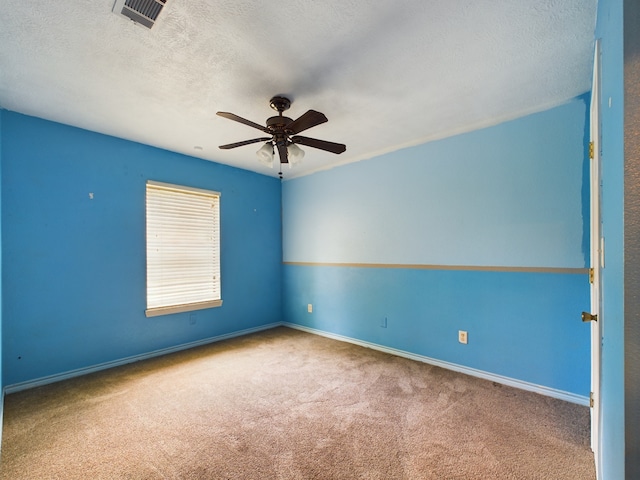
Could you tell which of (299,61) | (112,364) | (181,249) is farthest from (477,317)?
(112,364)

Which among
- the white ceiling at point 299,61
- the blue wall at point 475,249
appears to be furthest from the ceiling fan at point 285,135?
the blue wall at point 475,249

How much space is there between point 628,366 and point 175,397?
9.27 ft

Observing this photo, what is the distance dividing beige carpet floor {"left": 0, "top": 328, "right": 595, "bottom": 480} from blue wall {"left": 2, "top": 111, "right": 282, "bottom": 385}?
0.38 m

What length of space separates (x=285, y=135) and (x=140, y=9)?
1109 millimetres

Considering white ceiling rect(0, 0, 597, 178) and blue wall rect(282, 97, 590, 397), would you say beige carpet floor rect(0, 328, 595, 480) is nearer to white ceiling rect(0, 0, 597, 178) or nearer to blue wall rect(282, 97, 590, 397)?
blue wall rect(282, 97, 590, 397)

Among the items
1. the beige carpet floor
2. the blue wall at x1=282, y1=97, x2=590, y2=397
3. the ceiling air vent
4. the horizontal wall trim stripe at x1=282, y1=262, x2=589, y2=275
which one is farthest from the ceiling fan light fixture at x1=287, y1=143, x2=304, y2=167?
the beige carpet floor

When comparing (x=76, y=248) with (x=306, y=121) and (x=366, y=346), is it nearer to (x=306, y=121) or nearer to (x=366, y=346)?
(x=306, y=121)

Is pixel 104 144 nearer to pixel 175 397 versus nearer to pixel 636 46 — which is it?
pixel 175 397

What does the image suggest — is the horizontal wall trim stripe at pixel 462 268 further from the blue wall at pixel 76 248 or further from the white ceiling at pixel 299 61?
the blue wall at pixel 76 248

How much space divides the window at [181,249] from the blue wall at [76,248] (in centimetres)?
12

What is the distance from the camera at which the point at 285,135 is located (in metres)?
2.30

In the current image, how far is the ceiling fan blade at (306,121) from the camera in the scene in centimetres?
193

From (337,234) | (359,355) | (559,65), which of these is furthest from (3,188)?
(559,65)

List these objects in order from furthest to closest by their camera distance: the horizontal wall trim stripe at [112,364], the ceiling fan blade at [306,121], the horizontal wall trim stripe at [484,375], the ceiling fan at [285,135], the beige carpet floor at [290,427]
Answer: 1. the horizontal wall trim stripe at [112,364]
2. the horizontal wall trim stripe at [484,375]
3. the ceiling fan at [285,135]
4. the ceiling fan blade at [306,121]
5. the beige carpet floor at [290,427]
